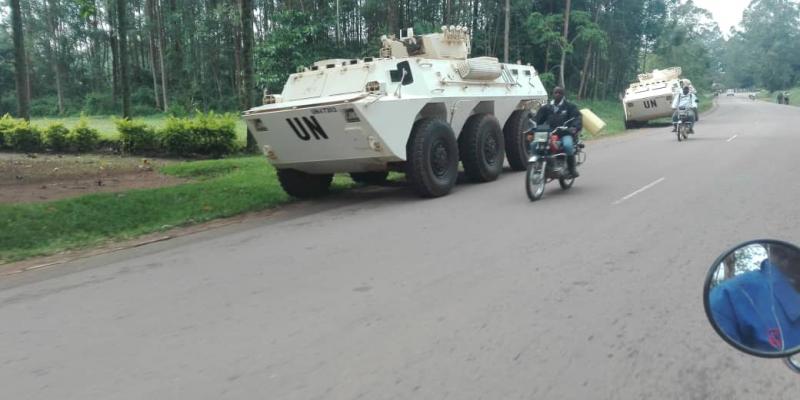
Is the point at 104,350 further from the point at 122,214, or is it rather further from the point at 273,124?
the point at 273,124

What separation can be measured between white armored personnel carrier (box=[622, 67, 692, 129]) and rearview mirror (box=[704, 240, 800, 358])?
1013 inches

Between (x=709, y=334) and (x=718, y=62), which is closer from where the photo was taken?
(x=709, y=334)

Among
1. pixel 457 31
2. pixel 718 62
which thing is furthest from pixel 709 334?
pixel 718 62

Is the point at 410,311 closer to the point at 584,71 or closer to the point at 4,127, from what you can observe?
the point at 4,127

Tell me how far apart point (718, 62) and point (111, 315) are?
140328 mm

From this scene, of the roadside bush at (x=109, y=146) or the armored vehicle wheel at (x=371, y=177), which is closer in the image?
the armored vehicle wheel at (x=371, y=177)

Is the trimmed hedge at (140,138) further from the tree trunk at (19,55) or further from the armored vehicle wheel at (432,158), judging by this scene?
the armored vehicle wheel at (432,158)

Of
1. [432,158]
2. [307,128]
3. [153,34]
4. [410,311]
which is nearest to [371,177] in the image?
[432,158]

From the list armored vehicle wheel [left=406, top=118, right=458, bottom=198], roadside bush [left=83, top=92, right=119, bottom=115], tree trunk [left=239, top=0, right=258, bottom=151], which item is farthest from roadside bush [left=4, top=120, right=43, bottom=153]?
roadside bush [left=83, top=92, right=119, bottom=115]

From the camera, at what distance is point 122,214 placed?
921cm

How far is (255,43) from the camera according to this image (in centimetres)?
3441

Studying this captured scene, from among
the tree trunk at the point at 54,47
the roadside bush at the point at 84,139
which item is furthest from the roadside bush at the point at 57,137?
the tree trunk at the point at 54,47

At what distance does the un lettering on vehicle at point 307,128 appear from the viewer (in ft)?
31.4

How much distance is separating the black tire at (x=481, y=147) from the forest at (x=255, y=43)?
6.17 meters
